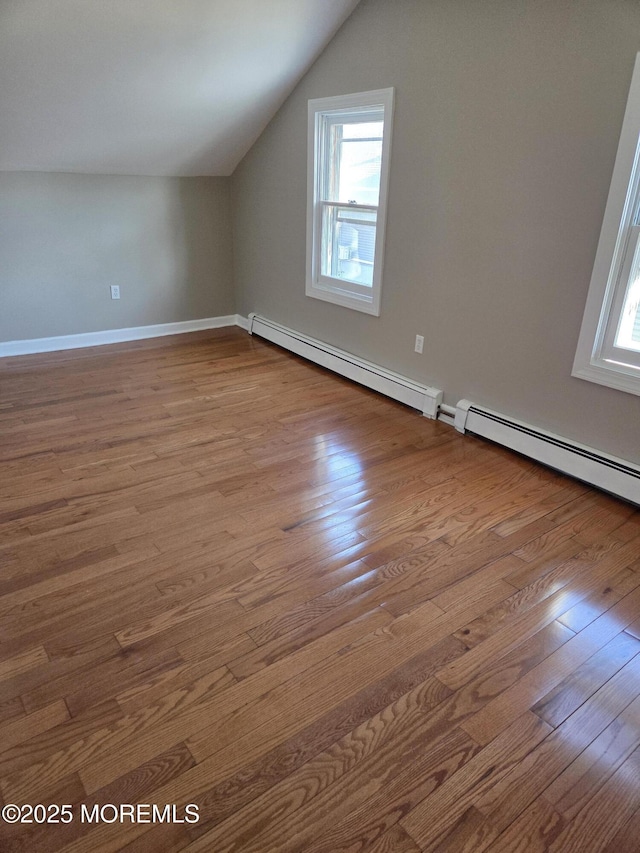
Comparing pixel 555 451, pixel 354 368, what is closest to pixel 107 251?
pixel 354 368

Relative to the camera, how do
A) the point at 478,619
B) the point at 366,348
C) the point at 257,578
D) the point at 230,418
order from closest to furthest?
1. the point at 478,619
2. the point at 257,578
3. the point at 230,418
4. the point at 366,348

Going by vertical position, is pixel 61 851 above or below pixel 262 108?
below

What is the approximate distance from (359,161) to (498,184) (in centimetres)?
125

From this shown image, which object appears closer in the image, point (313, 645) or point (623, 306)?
point (313, 645)

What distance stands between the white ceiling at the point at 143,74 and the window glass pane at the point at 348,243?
1.00 metres

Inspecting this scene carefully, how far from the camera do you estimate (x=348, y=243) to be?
13.6ft

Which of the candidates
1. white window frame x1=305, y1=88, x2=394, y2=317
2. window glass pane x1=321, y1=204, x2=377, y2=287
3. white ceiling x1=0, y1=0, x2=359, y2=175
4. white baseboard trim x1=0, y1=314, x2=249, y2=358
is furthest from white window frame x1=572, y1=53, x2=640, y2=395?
white baseboard trim x1=0, y1=314, x2=249, y2=358

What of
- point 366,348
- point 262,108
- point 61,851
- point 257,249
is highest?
point 262,108

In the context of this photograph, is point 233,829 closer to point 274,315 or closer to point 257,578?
point 257,578

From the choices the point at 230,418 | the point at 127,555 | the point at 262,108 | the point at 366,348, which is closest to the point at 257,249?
the point at 262,108

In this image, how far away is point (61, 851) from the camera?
128 cm

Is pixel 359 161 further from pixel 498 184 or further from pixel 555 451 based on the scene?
pixel 555 451

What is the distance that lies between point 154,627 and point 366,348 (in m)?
2.67

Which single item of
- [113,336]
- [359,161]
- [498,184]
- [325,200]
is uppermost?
[359,161]
